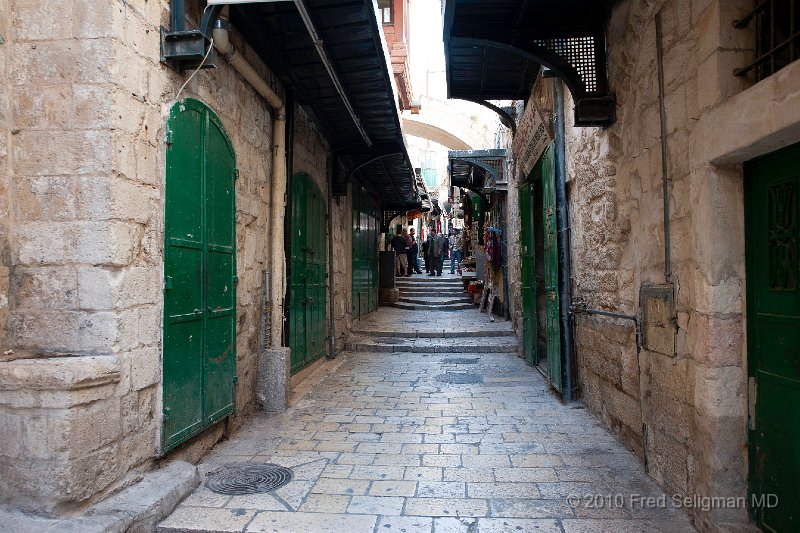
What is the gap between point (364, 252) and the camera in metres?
11.9

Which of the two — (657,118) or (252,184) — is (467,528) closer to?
(657,118)

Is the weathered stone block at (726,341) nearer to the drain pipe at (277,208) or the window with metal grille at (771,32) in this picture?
the window with metal grille at (771,32)

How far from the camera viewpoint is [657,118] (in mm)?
3443

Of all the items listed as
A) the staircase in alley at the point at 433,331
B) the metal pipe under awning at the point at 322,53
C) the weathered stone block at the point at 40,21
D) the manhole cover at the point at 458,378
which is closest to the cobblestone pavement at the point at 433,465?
the manhole cover at the point at 458,378

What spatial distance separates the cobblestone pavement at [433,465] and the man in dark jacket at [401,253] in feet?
38.9

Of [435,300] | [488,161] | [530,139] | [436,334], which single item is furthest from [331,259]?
[435,300]

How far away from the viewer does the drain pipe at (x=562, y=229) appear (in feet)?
18.4

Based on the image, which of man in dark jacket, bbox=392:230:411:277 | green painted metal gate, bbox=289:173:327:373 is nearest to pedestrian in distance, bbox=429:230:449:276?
man in dark jacket, bbox=392:230:411:277

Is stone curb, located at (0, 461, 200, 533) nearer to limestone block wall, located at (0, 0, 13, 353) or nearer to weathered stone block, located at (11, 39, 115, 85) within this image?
limestone block wall, located at (0, 0, 13, 353)

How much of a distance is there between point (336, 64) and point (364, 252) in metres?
6.93

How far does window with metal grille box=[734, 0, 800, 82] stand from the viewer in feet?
8.27

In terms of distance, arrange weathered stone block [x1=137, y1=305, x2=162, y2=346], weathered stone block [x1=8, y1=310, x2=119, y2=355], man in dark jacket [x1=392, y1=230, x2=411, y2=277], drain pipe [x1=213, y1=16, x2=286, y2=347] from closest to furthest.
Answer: weathered stone block [x1=8, y1=310, x2=119, y2=355], weathered stone block [x1=137, y1=305, x2=162, y2=346], drain pipe [x1=213, y1=16, x2=286, y2=347], man in dark jacket [x1=392, y1=230, x2=411, y2=277]

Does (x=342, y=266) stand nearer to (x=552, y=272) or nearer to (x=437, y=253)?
(x=552, y=272)

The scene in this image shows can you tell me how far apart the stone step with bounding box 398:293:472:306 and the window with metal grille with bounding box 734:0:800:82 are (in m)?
12.0
